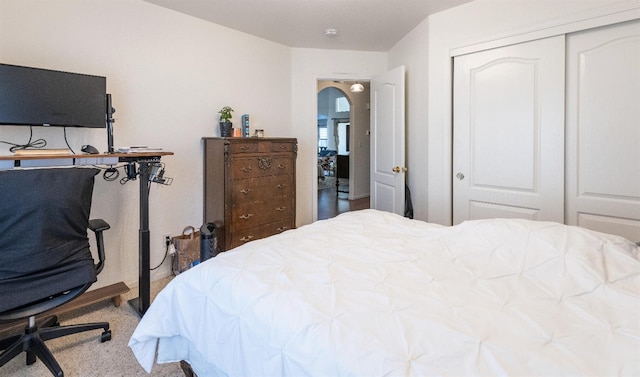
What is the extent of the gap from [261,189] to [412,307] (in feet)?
8.04

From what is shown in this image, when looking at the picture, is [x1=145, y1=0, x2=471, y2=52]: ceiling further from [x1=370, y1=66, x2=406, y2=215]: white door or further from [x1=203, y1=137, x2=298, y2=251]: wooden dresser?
[x1=203, y1=137, x2=298, y2=251]: wooden dresser

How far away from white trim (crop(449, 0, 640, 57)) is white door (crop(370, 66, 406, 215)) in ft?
3.03

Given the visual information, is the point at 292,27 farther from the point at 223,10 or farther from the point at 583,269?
the point at 583,269

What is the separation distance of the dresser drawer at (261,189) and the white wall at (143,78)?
0.52m

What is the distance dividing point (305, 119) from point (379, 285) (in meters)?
3.32

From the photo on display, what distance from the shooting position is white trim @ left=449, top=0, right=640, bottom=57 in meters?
2.18

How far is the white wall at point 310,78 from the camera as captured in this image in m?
4.21

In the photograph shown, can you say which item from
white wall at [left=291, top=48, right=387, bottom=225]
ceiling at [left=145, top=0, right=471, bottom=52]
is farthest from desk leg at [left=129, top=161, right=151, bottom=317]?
white wall at [left=291, top=48, right=387, bottom=225]

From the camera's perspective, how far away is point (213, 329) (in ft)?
4.06

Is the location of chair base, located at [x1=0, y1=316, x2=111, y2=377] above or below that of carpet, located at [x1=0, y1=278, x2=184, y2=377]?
above

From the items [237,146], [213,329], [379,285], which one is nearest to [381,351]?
[379,285]

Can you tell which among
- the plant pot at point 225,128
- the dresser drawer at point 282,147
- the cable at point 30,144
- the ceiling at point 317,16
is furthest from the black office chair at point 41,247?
the ceiling at point 317,16

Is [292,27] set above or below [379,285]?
above

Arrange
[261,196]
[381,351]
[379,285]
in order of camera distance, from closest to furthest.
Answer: [381,351] → [379,285] → [261,196]
